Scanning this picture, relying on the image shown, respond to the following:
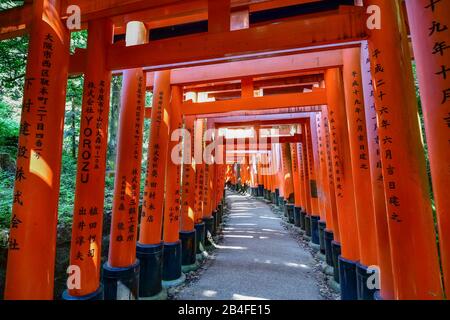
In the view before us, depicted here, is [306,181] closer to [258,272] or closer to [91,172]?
[258,272]

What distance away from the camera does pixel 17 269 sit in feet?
6.97

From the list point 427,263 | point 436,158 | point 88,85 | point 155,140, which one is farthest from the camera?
point 155,140

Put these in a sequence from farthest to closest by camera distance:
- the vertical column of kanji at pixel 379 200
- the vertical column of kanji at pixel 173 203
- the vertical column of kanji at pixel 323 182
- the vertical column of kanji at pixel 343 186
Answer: the vertical column of kanji at pixel 323 182
the vertical column of kanji at pixel 173 203
the vertical column of kanji at pixel 343 186
the vertical column of kanji at pixel 379 200

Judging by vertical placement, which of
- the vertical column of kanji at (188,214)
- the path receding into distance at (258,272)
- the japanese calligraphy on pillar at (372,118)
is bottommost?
the path receding into distance at (258,272)

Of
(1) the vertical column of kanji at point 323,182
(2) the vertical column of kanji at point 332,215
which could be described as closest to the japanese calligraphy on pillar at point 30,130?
(2) the vertical column of kanji at point 332,215

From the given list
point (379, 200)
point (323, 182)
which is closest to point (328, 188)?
point (323, 182)

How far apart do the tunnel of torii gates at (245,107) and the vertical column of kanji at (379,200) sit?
2 centimetres

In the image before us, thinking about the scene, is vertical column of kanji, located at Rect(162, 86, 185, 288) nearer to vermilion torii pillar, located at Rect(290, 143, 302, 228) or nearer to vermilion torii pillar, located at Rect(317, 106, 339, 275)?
vermilion torii pillar, located at Rect(317, 106, 339, 275)

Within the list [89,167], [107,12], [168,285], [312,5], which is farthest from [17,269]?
[312,5]

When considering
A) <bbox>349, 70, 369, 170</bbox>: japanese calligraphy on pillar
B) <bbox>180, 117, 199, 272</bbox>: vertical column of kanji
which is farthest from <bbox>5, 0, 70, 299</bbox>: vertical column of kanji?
<bbox>349, 70, 369, 170</bbox>: japanese calligraphy on pillar

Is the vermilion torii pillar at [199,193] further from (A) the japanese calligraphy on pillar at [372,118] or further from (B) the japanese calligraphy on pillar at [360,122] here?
(A) the japanese calligraphy on pillar at [372,118]

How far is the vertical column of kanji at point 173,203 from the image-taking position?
16.5ft

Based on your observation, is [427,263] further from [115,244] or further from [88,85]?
[88,85]

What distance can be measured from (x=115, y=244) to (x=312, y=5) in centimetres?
489
